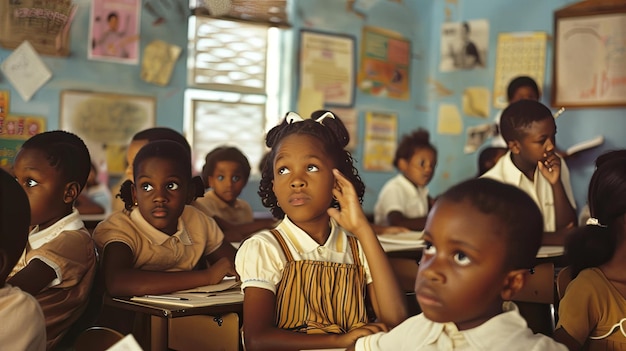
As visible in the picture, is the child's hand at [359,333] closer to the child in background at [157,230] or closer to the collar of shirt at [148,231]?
the child in background at [157,230]

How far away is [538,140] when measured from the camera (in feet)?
Answer: 9.16

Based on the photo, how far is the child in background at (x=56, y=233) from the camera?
1994 millimetres

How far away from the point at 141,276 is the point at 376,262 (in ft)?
2.37

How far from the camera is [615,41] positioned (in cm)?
525

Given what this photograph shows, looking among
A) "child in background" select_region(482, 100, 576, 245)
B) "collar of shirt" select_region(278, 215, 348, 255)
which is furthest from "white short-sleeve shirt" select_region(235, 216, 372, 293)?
"child in background" select_region(482, 100, 576, 245)

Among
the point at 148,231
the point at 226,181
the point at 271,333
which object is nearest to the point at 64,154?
the point at 148,231

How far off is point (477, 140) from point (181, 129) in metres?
2.22

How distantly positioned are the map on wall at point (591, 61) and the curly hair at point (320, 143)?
12.4 ft

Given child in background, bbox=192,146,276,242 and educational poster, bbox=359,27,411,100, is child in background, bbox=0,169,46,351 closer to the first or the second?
child in background, bbox=192,146,276,242

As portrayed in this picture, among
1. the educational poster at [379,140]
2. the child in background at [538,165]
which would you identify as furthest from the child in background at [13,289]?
the educational poster at [379,140]

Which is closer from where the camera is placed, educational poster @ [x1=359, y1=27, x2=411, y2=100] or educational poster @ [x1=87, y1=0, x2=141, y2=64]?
educational poster @ [x1=87, y1=0, x2=141, y2=64]

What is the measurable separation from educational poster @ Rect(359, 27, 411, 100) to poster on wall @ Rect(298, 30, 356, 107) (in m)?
0.12

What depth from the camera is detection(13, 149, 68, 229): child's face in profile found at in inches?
80.9

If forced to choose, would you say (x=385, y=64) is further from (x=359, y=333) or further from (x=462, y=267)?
(x=462, y=267)
